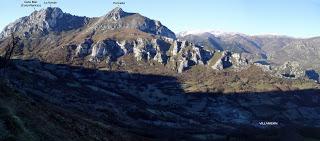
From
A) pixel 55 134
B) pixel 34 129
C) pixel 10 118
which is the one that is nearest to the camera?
pixel 10 118

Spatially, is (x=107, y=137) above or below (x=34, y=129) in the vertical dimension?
below

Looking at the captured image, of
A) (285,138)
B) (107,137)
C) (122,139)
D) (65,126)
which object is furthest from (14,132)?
(285,138)

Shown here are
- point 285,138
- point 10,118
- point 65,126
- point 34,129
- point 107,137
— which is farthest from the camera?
point 285,138

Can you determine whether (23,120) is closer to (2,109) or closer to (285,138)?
(2,109)

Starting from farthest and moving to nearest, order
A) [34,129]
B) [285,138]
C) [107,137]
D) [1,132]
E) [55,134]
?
[285,138]
[107,137]
[55,134]
[34,129]
[1,132]

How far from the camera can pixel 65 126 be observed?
61188 millimetres

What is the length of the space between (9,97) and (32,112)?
3334 millimetres

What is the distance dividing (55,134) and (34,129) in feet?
14.2

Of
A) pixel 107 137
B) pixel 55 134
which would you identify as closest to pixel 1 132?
pixel 55 134

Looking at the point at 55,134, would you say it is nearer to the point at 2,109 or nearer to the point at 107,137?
the point at 2,109

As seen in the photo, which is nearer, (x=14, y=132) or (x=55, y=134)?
(x=14, y=132)

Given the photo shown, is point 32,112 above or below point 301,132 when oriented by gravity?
above

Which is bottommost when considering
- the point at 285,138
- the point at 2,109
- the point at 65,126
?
A: the point at 285,138

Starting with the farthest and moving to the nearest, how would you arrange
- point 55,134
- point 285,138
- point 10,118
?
point 285,138
point 55,134
point 10,118
